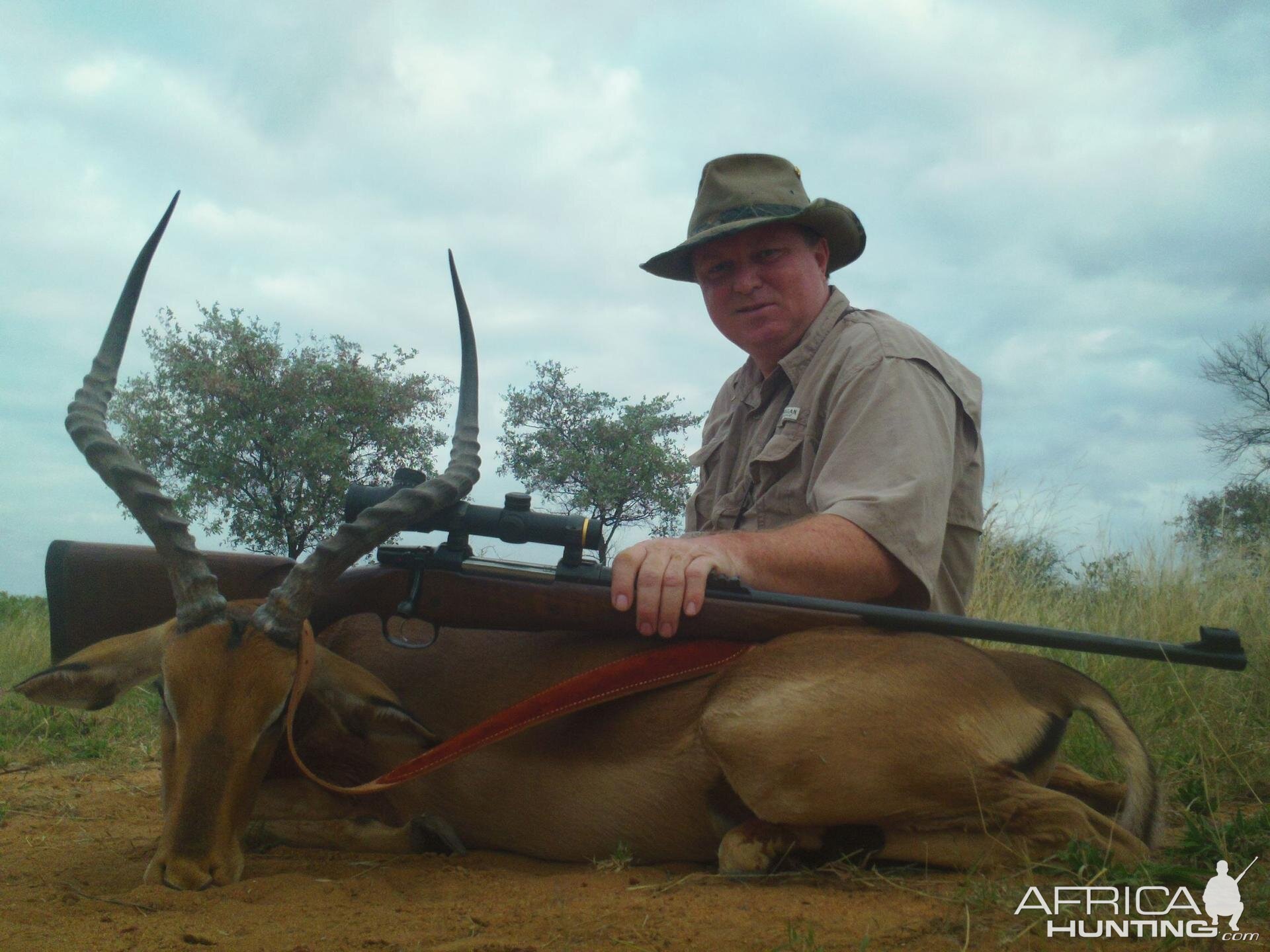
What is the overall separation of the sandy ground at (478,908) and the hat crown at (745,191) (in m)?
2.76

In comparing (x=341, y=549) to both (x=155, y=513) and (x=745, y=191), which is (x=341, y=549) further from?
(x=745, y=191)

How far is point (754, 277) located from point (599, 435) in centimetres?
1378

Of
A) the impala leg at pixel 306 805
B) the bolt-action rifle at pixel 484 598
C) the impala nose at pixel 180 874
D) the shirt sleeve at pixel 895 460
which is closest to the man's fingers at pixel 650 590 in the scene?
the bolt-action rifle at pixel 484 598

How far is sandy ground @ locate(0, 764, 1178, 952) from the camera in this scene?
225 centimetres

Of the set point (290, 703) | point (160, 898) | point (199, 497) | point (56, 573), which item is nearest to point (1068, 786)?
point (290, 703)

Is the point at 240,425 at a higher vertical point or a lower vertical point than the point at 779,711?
higher

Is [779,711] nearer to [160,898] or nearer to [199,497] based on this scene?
[160,898]

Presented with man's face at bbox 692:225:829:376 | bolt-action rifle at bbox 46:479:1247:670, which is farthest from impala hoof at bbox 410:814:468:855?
man's face at bbox 692:225:829:376

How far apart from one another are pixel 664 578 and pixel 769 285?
71.1 inches

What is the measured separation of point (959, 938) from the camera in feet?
7.09

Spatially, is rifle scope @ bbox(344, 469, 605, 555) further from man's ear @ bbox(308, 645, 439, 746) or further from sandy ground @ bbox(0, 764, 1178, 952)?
sandy ground @ bbox(0, 764, 1178, 952)

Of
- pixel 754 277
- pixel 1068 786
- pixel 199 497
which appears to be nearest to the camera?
pixel 1068 786

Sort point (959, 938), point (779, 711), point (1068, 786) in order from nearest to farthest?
1. point (959, 938)
2. point (779, 711)
3. point (1068, 786)

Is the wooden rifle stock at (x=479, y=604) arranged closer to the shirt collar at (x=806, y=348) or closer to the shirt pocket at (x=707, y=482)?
the shirt collar at (x=806, y=348)
